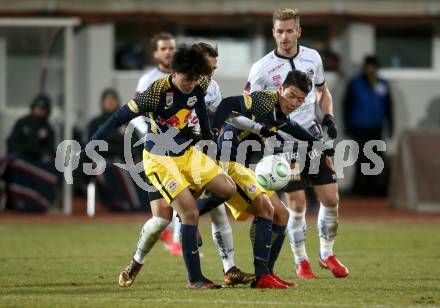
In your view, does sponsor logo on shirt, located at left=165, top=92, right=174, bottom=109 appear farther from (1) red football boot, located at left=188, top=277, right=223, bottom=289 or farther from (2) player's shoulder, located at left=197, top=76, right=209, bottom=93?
(1) red football boot, located at left=188, top=277, right=223, bottom=289

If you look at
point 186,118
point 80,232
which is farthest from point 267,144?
point 80,232

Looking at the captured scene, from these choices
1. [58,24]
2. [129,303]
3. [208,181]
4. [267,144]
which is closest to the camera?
[129,303]

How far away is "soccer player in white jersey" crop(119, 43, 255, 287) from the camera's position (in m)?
8.91

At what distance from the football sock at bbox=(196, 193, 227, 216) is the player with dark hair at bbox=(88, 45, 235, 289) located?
0.23 m

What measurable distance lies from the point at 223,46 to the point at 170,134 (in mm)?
12675

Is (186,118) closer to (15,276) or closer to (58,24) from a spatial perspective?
(15,276)

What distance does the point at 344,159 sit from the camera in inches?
738

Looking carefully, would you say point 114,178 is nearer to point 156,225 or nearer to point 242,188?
point 156,225

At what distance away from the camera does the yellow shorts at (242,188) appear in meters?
8.81

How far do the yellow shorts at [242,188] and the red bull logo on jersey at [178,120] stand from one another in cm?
57

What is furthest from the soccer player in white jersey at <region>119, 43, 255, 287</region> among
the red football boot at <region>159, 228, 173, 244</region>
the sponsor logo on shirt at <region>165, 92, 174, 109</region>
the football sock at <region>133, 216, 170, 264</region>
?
the red football boot at <region>159, 228, 173, 244</region>

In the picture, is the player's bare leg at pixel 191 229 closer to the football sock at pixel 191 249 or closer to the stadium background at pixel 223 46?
the football sock at pixel 191 249

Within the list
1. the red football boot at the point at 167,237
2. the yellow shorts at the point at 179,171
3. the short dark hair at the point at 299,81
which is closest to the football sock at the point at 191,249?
the yellow shorts at the point at 179,171

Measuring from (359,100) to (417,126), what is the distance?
167 centimetres
